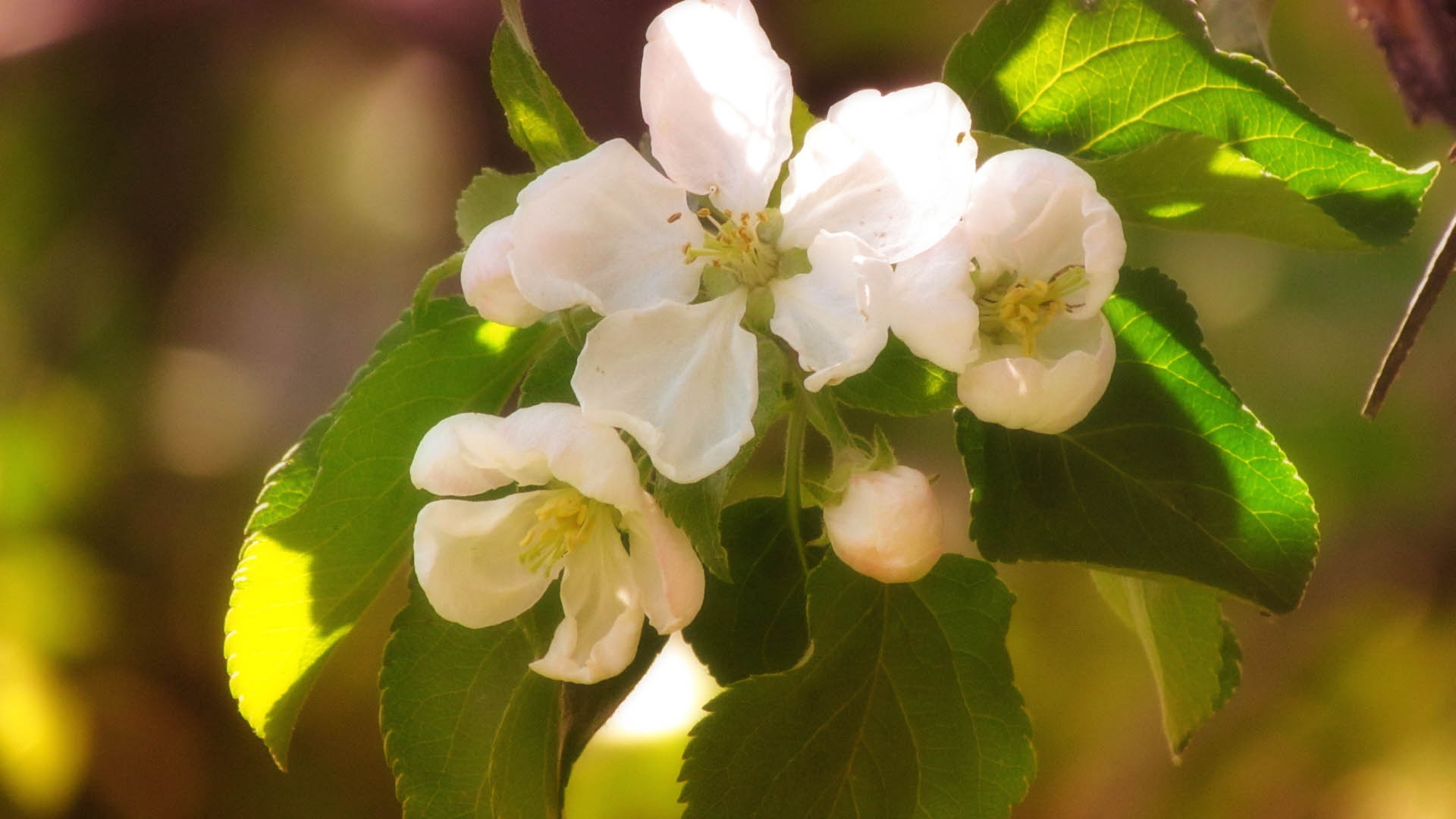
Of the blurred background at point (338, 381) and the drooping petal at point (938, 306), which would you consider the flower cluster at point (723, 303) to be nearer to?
the drooping petal at point (938, 306)

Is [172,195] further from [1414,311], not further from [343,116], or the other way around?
[1414,311]

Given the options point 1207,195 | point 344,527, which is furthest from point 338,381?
point 1207,195

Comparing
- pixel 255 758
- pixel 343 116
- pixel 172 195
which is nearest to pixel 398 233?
pixel 343 116

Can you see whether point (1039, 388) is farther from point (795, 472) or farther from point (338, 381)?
point (338, 381)

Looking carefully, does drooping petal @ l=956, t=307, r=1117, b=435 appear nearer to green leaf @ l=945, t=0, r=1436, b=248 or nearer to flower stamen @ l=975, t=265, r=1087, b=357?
flower stamen @ l=975, t=265, r=1087, b=357

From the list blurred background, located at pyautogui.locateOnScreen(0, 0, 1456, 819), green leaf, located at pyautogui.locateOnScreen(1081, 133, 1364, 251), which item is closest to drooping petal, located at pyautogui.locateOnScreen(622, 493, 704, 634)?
green leaf, located at pyautogui.locateOnScreen(1081, 133, 1364, 251)
